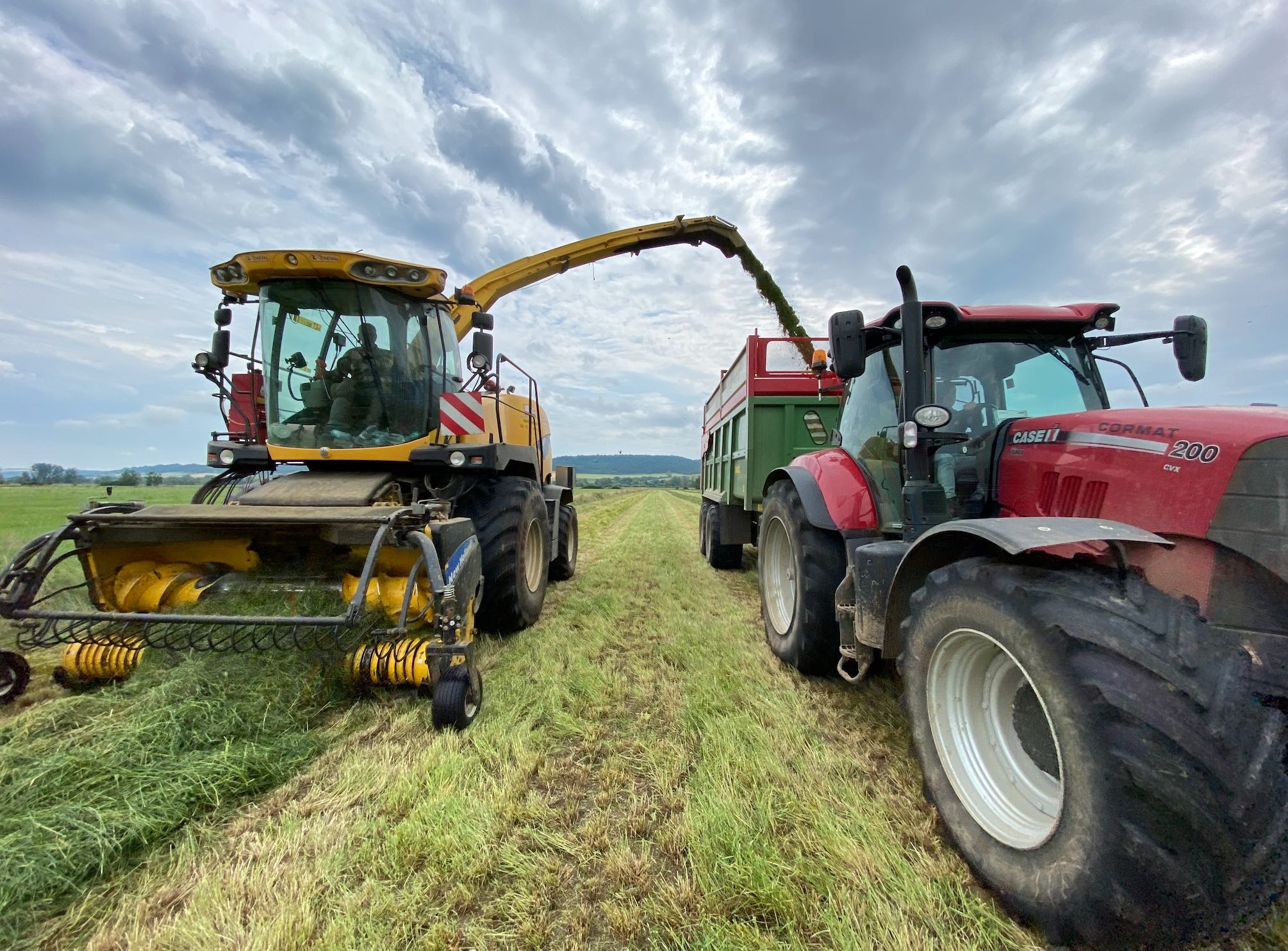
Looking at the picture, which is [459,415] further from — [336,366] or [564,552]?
[564,552]

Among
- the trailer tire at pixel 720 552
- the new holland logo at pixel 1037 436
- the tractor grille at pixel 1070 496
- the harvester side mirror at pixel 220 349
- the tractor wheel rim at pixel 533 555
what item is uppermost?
the harvester side mirror at pixel 220 349

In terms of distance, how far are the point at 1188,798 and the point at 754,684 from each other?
7.14ft

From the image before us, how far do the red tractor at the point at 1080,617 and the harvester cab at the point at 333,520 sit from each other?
2133 mm

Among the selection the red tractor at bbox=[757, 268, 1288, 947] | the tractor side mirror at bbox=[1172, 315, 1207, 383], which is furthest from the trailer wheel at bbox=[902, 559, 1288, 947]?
the tractor side mirror at bbox=[1172, 315, 1207, 383]

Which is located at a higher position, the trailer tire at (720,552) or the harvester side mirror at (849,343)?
the harvester side mirror at (849,343)

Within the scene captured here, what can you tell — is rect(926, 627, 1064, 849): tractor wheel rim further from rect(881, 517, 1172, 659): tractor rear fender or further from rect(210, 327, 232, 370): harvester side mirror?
rect(210, 327, 232, 370): harvester side mirror

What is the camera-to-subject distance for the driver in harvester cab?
4.02 m

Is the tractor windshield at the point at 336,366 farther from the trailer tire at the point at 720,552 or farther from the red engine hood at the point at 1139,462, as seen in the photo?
the trailer tire at the point at 720,552

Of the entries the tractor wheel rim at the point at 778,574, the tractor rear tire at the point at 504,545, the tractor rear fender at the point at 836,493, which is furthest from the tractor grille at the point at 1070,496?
the tractor rear tire at the point at 504,545

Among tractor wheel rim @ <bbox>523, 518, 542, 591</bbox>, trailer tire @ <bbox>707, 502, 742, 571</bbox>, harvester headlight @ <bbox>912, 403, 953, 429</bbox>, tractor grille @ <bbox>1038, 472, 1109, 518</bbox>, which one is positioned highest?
harvester headlight @ <bbox>912, 403, 953, 429</bbox>

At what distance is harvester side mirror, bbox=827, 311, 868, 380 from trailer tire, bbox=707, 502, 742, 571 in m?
4.64

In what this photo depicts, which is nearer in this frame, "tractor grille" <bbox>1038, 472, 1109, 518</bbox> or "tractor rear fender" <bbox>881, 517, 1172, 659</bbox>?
"tractor rear fender" <bbox>881, 517, 1172, 659</bbox>

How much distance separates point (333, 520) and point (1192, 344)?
4374 mm

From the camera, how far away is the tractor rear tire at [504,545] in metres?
3.98
